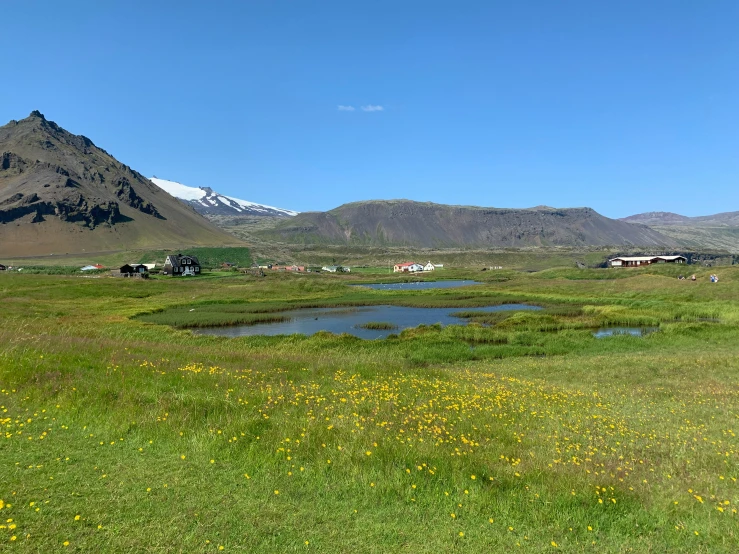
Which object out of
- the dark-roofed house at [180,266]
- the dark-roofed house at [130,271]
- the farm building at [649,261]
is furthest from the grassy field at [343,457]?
the farm building at [649,261]

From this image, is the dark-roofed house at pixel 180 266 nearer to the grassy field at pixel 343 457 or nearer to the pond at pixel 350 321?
the pond at pixel 350 321

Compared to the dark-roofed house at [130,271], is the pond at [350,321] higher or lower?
lower

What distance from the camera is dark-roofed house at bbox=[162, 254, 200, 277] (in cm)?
14988

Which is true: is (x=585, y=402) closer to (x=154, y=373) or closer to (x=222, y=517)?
(x=222, y=517)

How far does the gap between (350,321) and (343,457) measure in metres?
48.2

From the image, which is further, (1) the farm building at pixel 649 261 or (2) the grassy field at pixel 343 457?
(1) the farm building at pixel 649 261

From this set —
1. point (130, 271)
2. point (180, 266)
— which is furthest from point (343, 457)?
point (180, 266)

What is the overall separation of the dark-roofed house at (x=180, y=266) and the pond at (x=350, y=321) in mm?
96264

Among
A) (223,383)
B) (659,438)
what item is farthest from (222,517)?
(659,438)

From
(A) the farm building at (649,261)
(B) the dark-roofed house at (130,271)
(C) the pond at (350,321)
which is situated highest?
(A) the farm building at (649,261)

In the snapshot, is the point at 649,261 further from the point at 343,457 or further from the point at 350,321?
the point at 343,457

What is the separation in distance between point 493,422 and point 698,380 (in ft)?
45.7

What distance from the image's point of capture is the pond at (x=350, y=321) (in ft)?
160

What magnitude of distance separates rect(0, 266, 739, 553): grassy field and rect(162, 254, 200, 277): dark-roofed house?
457ft
